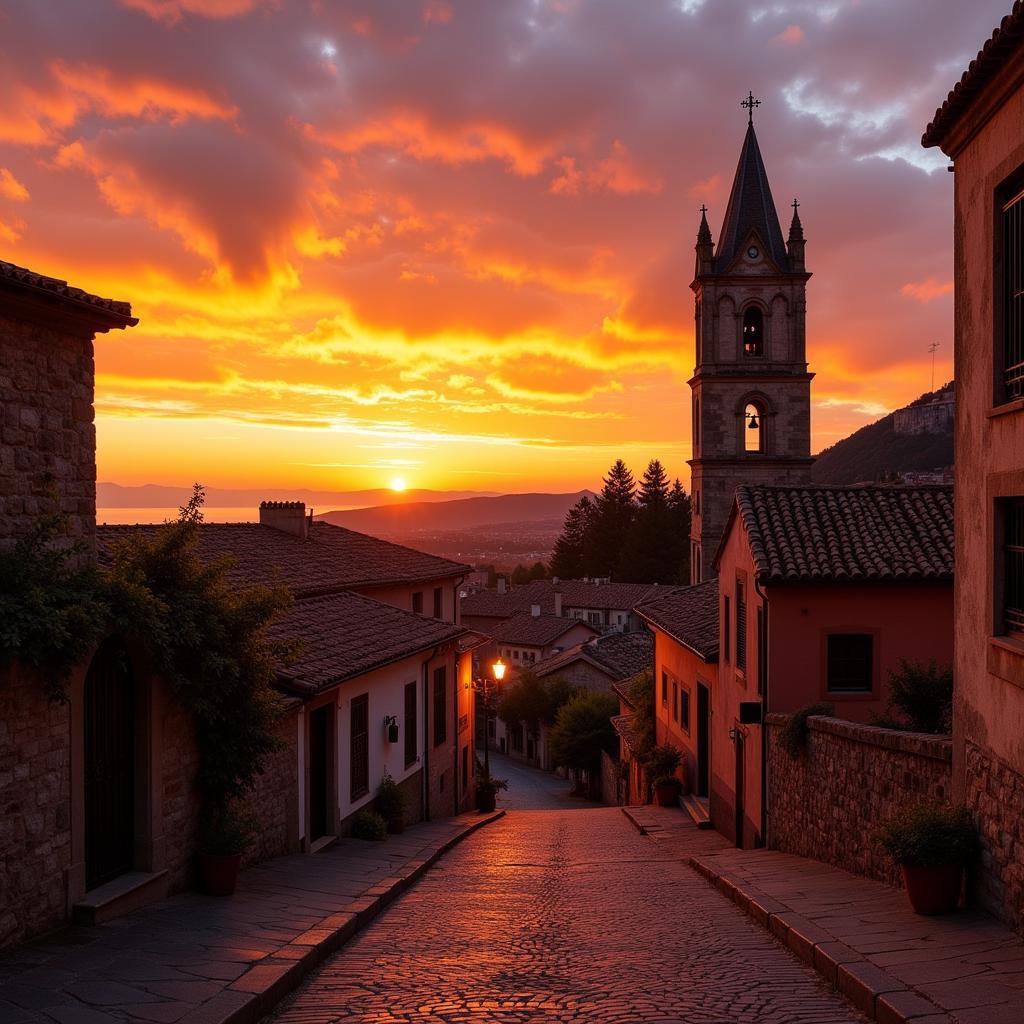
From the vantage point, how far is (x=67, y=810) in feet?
29.8

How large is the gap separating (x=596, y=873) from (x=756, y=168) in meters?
43.8

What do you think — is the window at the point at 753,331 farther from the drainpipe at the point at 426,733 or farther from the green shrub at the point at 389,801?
the green shrub at the point at 389,801

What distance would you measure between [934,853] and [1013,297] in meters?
4.79

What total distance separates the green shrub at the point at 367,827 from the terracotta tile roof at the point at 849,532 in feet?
24.7

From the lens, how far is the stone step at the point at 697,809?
22.1 m

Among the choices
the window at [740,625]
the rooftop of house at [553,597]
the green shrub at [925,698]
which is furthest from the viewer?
the rooftop of house at [553,597]

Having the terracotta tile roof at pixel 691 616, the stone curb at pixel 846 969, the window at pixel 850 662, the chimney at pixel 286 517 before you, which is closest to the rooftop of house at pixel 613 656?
the terracotta tile roof at pixel 691 616

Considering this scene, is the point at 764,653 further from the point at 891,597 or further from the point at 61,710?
the point at 61,710

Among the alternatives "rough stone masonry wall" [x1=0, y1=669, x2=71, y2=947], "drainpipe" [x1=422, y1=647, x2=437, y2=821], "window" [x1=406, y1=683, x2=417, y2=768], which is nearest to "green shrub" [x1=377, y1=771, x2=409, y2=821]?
"window" [x1=406, y1=683, x2=417, y2=768]

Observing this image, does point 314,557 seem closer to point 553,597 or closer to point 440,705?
point 440,705

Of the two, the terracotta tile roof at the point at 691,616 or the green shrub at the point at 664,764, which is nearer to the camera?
the terracotta tile roof at the point at 691,616

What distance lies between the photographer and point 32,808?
8.58 meters

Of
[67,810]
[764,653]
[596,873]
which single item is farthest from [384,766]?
[67,810]

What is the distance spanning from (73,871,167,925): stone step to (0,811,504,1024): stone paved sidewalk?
0.11m
